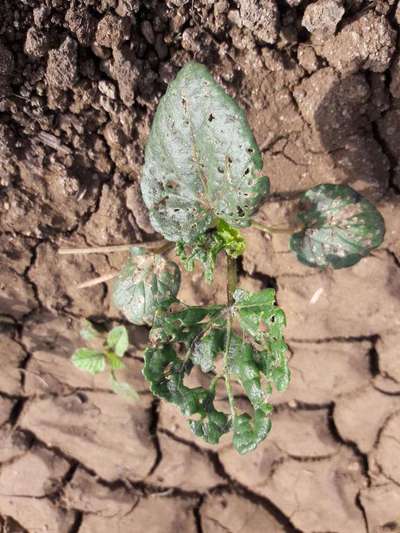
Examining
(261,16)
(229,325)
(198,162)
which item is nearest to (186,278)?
(229,325)

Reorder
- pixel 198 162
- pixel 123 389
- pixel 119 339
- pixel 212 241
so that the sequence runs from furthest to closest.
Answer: pixel 123 389 < pixel 119 339 < pixel 212 241 < pixel 198 162

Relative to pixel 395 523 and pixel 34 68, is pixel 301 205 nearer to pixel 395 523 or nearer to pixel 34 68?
pixel 34 68

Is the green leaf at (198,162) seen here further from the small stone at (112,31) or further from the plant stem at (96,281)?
the plant stem at (96,281)

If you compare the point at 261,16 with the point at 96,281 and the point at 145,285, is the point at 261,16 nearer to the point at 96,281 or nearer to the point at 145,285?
the point at 145,285

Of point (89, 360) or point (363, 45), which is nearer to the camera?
point (363, 45)

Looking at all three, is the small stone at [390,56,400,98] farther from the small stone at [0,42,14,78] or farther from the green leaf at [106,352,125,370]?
the green leaf at [106,352,125,370]

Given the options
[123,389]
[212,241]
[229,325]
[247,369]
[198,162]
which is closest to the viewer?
[198,162]

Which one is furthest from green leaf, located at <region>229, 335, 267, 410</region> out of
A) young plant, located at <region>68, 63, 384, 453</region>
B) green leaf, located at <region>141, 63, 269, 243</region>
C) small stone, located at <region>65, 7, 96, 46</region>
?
small stone, located at <region>65, 7, 96, 46</region>
